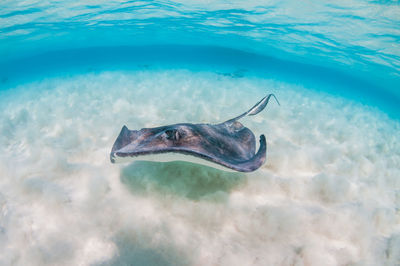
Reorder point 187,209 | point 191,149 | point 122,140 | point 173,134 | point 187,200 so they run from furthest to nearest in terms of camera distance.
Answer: point 122,140
point 187,200
point 187,209
point 173,134
point 191,149

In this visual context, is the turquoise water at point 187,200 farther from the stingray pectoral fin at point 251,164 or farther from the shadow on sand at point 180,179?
the stingray pectoral fin at point 251,164

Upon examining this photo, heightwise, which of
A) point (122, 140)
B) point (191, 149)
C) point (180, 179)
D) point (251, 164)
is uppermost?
point (191, 149)

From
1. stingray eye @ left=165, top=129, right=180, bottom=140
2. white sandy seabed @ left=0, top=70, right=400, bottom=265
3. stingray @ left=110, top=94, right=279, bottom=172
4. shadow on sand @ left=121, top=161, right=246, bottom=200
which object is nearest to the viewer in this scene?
stingray @ left=110, top=94, right=279, bottom=172

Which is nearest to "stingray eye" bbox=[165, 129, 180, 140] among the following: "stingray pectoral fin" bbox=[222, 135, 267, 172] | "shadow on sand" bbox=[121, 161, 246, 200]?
"stingray pectoral fin" bbox=[222, 135, 267, 172]

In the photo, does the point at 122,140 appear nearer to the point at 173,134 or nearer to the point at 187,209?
the point at 173,134

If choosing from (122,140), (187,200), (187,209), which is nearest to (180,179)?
(187,200)

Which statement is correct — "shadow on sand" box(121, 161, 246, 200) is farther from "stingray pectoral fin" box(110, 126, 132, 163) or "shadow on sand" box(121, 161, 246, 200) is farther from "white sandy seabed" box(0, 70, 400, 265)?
"stingray pectoral fin" box(110, 126, 132, 163)

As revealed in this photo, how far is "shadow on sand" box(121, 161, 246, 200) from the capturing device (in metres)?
3.49

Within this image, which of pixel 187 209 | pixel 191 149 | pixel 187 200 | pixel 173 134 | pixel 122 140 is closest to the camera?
pixel 191 149

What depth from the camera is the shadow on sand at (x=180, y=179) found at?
3490 mm

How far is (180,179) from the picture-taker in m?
3.70

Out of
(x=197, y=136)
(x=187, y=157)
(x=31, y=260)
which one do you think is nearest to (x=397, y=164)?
(x=197, y=136)

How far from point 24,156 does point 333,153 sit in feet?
25.0

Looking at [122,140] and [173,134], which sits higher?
[173,134]
